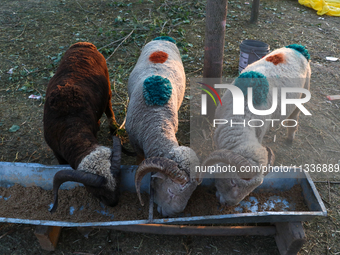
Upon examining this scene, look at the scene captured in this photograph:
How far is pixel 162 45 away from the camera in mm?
4500

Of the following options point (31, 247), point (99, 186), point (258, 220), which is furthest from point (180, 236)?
point (31, 247)

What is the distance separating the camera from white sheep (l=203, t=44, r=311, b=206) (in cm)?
277

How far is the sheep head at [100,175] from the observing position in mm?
2633

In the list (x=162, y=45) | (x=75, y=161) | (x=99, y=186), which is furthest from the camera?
(x=162, y=45)

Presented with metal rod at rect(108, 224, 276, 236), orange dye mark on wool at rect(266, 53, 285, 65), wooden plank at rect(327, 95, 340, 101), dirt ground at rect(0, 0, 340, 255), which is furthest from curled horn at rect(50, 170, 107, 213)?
wooden plank at rect(327, 95, 340, 101)

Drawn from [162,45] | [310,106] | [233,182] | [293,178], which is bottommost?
[310,106]

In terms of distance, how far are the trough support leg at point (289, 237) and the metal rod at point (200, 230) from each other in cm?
10

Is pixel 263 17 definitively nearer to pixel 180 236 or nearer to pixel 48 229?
pixel 180 236

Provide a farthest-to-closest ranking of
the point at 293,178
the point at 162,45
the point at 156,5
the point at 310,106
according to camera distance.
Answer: the point at 156,5, the point at 310,106, the point at 162,45, the point at 293,178

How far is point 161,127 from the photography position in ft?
10.6

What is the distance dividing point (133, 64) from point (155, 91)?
3.42 m

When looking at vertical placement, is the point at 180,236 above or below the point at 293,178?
below

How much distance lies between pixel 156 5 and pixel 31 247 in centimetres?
862

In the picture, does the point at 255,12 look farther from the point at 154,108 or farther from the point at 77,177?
the point at 77,177
